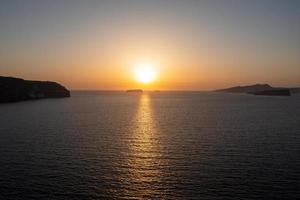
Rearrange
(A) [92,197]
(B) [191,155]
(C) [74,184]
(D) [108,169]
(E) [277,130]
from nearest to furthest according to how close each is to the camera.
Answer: (A) [92,197]
(C) [74,184]
(D) [108,169]
(B) [191,155]
(E) [277,130]

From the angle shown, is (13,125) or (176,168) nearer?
(176,168)

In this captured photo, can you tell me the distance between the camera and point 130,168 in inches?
1640

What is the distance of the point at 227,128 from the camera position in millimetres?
78938

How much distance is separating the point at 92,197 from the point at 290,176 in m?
23.0

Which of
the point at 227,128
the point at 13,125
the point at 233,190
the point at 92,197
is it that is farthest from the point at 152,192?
the point at 13,125

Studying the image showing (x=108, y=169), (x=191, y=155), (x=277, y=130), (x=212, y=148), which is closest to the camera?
(x=108, y=169)

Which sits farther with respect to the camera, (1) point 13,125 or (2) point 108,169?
(1) point 13,125

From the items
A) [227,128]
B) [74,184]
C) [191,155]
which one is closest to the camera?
[74,184]

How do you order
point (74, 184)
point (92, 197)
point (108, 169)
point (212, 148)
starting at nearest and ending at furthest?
point (92, 197) → point (74, 184) → point (108, 169) → point (212, 148)

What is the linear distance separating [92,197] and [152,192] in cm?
622

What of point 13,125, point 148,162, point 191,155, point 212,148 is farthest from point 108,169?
point 13,125

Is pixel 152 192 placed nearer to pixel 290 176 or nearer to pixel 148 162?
pixel 148 162

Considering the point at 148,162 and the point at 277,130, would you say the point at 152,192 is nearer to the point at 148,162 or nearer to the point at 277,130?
the point at 148,162

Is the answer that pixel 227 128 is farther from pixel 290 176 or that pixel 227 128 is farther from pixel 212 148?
pixel 290 176
